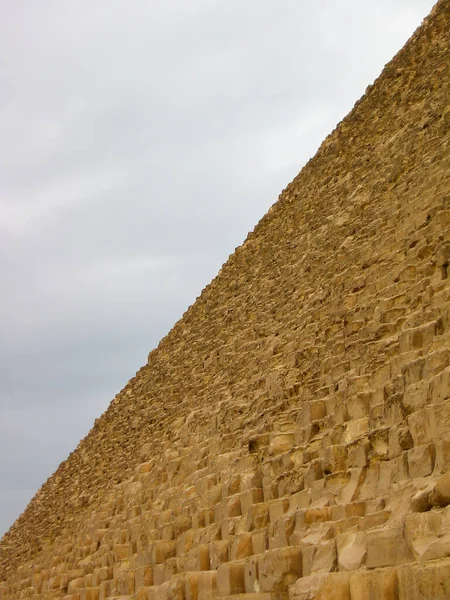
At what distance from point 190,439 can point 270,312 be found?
2064 millimetres

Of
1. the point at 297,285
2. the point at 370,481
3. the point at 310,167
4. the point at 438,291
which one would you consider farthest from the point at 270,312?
the point at 370,481

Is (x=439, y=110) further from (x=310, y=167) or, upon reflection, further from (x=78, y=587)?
A: (x=78, y=587)

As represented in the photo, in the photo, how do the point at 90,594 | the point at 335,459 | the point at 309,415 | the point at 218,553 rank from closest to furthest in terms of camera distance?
the point at 335,459, the point at 309,415, the point at 218,553, the point at 90,594

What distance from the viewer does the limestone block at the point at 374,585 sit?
5.85m

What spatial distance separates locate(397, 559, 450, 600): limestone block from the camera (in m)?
5.36

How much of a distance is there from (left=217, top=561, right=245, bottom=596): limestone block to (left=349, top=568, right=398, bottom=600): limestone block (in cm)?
263

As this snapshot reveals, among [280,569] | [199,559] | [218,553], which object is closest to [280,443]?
[218,553]

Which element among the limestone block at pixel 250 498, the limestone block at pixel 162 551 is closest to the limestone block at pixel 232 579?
the limestone block at pixel 250 498

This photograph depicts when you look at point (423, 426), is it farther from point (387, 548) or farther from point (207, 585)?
point (207, 585)

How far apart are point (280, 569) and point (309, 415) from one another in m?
1.85

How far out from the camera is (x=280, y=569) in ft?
26.1

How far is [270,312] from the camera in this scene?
1471 cm

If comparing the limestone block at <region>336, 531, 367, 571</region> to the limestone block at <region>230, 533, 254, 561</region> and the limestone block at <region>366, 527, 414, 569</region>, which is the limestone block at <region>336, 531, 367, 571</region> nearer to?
the limestone block at <region>366, 527, 414, 569</region>

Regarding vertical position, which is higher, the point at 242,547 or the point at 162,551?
the point at 162,551
